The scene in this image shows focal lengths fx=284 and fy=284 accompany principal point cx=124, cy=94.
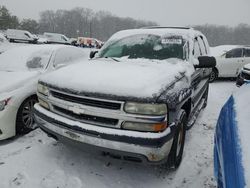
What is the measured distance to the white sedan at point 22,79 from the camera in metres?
4.23

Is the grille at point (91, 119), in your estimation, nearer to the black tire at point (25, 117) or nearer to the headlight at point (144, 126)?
the headlight at point (144, 126)

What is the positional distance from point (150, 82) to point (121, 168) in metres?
1.28

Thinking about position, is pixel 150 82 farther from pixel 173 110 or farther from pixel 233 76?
pixel 233 76

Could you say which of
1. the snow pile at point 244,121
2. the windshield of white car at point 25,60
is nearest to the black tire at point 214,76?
the windshield of white car at point 25,60

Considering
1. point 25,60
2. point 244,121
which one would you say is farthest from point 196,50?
point 25,60

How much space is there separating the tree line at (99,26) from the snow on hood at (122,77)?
9361cm

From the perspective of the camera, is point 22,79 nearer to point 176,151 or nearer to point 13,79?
point 13,79

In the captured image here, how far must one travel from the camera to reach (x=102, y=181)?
3.36 meters

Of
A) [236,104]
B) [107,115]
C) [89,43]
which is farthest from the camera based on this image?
[89,43]

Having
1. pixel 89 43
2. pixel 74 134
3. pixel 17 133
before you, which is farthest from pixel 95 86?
pixel 89 43

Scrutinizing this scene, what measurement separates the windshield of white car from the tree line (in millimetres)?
91511

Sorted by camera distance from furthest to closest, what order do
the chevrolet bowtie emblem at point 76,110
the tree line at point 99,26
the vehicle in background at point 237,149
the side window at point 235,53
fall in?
the tree line at point 99,26
the side window at point 235,53
the chevrolet bowtie emblem at point 76,110
the vehicle in background at point 237,149

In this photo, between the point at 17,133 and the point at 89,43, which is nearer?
the point at 17,133

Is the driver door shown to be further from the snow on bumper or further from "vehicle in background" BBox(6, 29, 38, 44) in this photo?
"vehicle in background" BBox(6, 29, 38, 44)
